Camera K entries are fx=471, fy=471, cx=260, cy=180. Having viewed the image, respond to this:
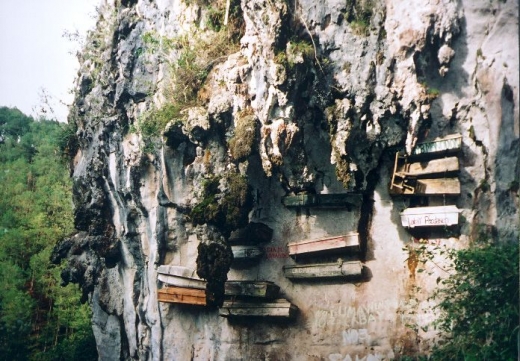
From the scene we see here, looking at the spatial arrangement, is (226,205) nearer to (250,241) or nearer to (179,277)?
(250,241)

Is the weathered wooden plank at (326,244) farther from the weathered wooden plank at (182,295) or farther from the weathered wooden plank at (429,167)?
the weathered wooden plank at (182,295)

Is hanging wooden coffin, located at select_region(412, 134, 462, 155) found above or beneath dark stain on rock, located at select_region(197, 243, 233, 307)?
above

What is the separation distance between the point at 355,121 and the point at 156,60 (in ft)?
19.4

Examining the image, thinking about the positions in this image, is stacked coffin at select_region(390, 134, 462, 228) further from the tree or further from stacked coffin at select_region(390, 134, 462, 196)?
the tree

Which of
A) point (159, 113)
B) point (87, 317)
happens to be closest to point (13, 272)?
point (87, 317)

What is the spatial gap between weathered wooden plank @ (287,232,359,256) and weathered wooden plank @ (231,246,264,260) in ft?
2.36

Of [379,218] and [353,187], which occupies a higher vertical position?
[353,187]

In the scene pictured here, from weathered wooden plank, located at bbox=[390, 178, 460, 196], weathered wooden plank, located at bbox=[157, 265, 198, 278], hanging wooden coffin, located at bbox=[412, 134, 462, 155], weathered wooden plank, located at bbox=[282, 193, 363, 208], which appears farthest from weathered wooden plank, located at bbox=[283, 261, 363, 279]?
hanging wooden coffin, located at bbox=[412, 134, 462, 155]

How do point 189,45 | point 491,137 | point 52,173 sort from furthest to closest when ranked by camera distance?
point 52,173 → point 189,45 → point 491,137

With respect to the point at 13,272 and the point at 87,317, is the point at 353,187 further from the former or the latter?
the point at 13,272

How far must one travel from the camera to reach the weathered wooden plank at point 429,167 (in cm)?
877

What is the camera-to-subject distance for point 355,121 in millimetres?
9406

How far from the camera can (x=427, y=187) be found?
8969mm

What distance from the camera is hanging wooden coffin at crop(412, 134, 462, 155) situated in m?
8.70
